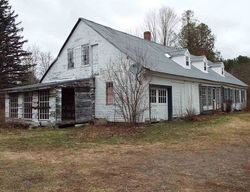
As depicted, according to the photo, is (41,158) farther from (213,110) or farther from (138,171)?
(213,110)

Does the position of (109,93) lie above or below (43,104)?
above

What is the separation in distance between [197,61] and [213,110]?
185 inches

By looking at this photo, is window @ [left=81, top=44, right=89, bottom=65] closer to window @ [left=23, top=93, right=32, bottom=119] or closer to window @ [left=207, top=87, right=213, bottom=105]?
window @ [left=23, top=93, right=32, bottom=119]

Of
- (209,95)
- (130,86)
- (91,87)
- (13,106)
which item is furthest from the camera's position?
(209,95)

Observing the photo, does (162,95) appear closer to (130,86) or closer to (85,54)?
(130,86)

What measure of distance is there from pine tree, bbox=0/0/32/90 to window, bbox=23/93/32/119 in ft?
51.1

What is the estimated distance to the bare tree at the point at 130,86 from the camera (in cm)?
1897

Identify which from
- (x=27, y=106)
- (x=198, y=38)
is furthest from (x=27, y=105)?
(x=198, y=38)

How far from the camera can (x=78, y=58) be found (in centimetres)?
2300

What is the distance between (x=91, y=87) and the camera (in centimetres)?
2133

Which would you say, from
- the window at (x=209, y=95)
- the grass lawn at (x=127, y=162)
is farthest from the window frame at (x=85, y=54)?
the window at (x=209, y=95)

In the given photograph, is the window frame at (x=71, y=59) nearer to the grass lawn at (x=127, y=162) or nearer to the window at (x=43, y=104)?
the window at (x=43, y=104)

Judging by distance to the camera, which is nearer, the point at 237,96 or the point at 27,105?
the point at 27,105

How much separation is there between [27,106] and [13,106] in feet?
5.75
